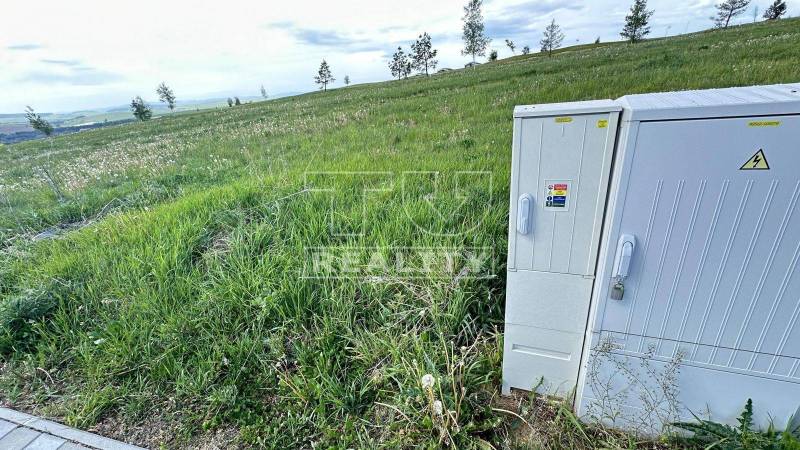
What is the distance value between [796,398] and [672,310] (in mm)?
793

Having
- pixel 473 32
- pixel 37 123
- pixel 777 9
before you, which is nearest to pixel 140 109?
pixel 37 123

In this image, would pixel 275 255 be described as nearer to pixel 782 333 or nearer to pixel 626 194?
pixel 626 194

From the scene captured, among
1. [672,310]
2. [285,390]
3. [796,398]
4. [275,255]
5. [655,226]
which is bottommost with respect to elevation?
[285,390]

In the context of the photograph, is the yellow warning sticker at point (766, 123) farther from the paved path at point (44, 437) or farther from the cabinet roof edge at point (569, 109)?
the paved path at point (44, 437)

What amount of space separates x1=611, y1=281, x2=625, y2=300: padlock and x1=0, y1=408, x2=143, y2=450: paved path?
3.07 m

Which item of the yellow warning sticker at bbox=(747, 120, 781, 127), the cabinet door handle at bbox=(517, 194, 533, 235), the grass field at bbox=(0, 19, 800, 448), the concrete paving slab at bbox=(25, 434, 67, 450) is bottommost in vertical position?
the concrete paving slab at bbox=(25, 434, 67, 450)

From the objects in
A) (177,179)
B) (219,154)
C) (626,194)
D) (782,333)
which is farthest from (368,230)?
(219,154)

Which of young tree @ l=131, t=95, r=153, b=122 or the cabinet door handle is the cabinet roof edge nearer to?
the cabinet door handle

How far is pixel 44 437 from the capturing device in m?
2.37

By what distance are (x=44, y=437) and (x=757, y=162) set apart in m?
4.37

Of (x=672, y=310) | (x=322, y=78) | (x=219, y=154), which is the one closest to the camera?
(x=672, y=310)

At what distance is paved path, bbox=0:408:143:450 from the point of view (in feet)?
7.53

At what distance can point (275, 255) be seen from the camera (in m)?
3.41

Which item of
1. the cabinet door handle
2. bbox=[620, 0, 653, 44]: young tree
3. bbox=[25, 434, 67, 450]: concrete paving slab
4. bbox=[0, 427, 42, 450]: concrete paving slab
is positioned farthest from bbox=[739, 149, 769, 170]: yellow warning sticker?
bbox=[620, 0, 653, 44]: young tree
